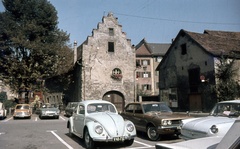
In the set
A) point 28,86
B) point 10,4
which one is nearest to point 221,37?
point 28,86

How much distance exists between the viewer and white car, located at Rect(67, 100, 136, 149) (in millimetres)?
8039

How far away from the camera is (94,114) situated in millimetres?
9328

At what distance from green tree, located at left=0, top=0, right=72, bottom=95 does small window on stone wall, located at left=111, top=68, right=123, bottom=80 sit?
6.58m

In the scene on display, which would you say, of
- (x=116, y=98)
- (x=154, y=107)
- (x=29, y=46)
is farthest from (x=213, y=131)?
(x=29, y=46)

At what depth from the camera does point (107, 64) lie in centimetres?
3164

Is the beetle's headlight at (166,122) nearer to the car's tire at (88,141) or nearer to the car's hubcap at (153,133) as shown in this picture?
the car's hubcap at (153,133)

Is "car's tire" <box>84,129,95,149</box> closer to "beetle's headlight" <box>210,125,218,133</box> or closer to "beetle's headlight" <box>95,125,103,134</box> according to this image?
"beetle's headlight" <box>95,125,103,134</box>

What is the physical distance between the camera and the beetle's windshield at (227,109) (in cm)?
739

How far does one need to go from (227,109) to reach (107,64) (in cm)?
2460

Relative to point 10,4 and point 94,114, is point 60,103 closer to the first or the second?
point 10,4

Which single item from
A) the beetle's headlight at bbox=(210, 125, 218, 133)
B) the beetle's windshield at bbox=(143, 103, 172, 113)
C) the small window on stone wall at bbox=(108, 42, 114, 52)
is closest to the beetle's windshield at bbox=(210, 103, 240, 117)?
the beetle's headlight at bbox=(210, 125, 218, 133)

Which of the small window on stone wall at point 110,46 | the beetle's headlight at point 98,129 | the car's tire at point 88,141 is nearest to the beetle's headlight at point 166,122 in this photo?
the beetle's headlight at point 98,129

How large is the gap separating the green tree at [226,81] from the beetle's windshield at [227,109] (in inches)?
529

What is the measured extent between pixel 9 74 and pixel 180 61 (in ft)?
70.4
